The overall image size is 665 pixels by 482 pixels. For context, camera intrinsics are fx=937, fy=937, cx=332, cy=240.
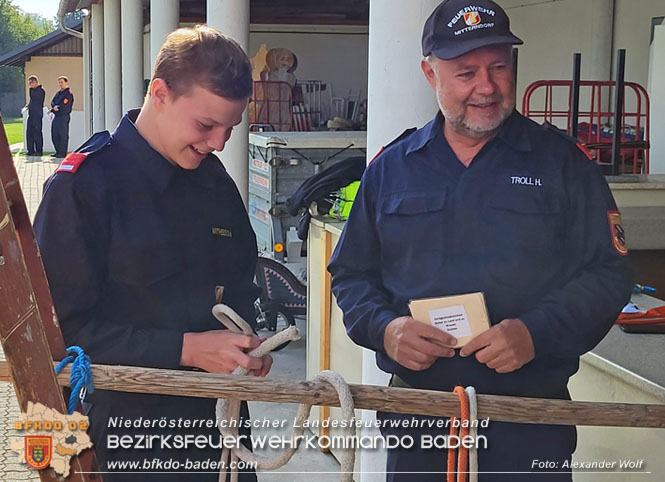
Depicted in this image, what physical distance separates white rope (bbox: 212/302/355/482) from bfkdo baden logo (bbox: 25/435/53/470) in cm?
41

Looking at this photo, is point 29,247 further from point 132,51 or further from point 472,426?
point 132,51

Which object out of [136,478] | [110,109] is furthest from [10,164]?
[110,109]

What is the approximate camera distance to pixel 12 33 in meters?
78.6

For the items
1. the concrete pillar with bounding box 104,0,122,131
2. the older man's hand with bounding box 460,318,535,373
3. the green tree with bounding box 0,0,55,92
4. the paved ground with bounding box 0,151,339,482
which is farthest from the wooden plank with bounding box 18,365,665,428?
the green tree with bounding box 0,0,55,92

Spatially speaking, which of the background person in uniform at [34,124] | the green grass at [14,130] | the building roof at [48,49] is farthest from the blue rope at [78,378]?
the green grass at [14,130]

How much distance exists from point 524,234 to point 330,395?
77 centimetres

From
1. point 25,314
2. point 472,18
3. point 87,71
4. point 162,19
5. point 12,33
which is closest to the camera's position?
point 25,314

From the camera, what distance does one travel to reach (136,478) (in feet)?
7.47

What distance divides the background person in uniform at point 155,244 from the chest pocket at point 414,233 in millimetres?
432

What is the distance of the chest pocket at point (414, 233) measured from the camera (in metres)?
2.36

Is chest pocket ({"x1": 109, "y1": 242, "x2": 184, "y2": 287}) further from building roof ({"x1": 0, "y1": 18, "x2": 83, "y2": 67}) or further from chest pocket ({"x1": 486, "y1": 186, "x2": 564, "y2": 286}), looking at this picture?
building roof ({"x1": 0, "y1": 18, "x2": 83, "y2": 67})

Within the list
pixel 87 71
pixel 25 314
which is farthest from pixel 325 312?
pixel 87 71

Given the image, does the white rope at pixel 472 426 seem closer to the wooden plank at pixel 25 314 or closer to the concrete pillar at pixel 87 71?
the wooden plank at pixel 25 314

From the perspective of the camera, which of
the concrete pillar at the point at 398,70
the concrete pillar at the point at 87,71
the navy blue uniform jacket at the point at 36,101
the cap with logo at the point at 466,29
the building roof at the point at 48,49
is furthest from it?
the building roof at the point at 48,49
